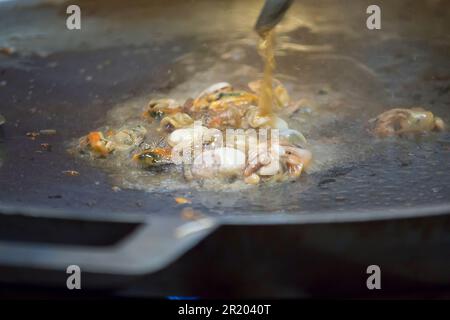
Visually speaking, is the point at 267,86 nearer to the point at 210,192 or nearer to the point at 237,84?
the point at 237,84

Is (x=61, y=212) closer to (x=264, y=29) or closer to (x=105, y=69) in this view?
(x=264, y=29)

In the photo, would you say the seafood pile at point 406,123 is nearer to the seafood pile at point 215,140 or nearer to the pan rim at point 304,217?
the seafood pile at point 215,140

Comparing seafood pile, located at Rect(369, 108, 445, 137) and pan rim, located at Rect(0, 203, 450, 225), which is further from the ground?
seafood pile, located at Rect(369, 108, 445, 137)

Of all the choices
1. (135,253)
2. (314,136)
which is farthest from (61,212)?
(314,136)

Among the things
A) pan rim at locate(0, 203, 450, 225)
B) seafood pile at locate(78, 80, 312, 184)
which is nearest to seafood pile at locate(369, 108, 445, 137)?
seafood pile at locate(78, 80, 312, 184)

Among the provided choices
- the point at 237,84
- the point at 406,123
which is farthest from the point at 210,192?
the point at 237,84

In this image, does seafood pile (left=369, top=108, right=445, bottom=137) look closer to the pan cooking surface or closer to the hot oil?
the pan cooking surface
